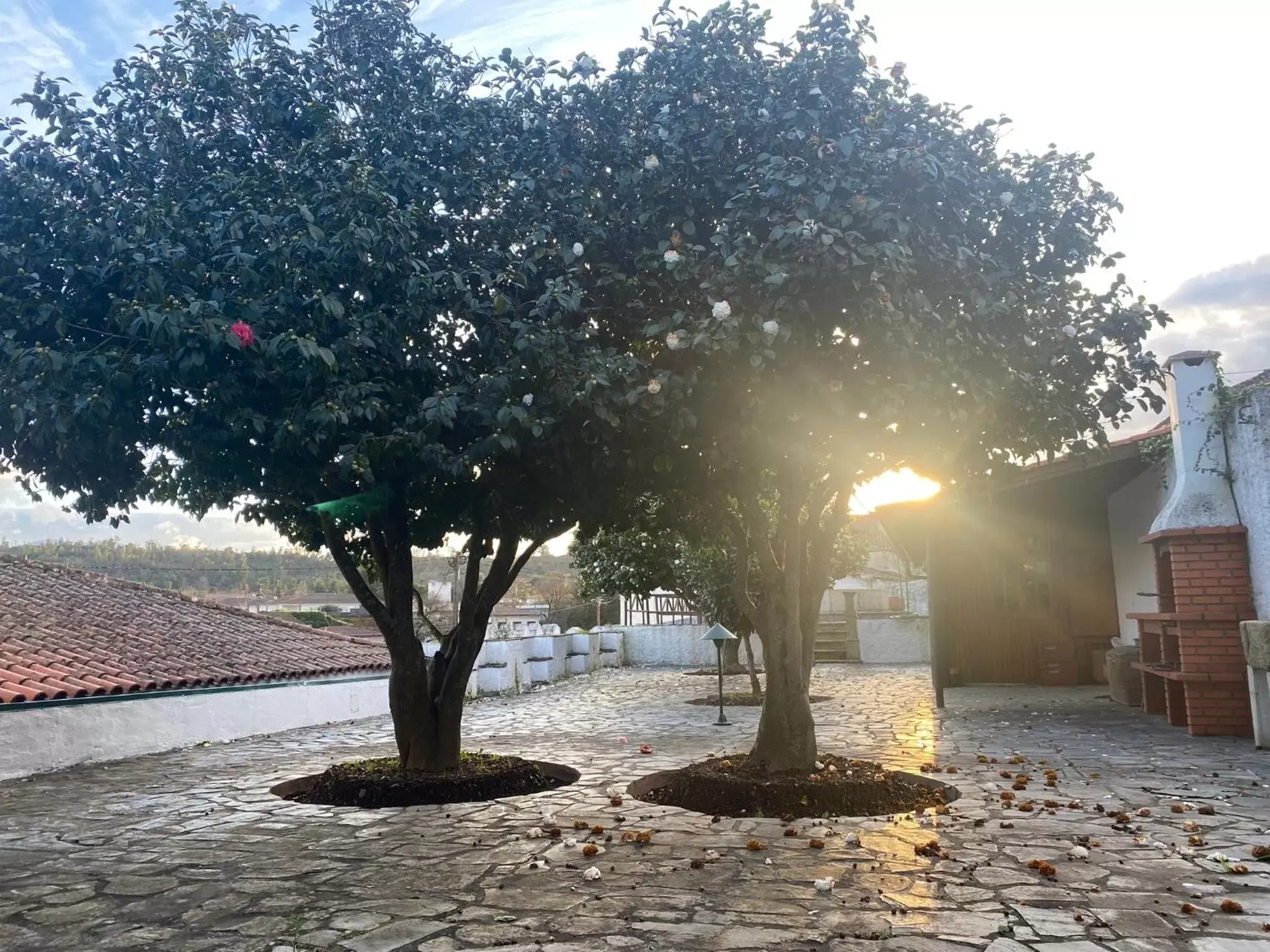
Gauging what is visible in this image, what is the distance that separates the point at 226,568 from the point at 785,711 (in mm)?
47742

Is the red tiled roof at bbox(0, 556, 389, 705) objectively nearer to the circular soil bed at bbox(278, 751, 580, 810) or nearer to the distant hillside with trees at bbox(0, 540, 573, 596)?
the circular soil bed at bbox(278, 751, 580, 810)

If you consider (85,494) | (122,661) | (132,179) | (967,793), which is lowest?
(967,793)

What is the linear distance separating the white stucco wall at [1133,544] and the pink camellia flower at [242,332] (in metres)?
12.8

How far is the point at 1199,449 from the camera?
10109mm

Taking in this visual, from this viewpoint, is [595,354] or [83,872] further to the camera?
[595,354]

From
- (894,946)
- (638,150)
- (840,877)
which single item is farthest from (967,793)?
(638,150)

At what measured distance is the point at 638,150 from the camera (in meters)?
7.04

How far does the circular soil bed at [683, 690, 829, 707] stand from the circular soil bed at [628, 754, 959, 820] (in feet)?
25.6

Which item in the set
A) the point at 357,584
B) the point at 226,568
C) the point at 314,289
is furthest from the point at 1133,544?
the point at 226,568

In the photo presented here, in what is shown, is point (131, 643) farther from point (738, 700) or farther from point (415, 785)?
→ point (738, 700)

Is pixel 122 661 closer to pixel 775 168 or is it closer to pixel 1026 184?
pixel 775 168

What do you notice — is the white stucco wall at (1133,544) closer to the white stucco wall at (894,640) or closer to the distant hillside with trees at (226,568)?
the white stucco wall at (894,640)

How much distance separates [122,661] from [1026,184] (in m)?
11.8

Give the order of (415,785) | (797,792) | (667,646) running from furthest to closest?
(667,646), (415,785), (797,792)
